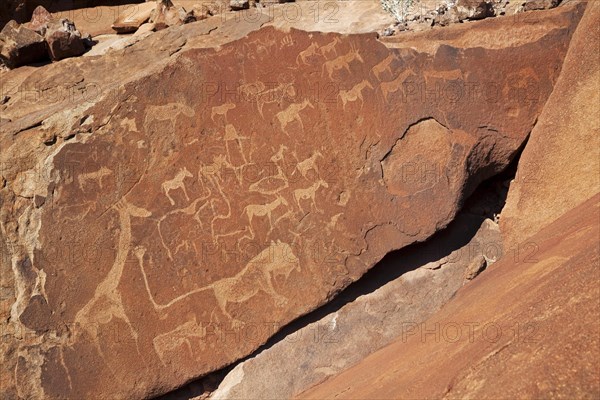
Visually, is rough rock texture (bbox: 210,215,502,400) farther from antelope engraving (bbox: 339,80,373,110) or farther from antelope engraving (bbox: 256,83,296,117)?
antelope engraving (bbox: 256,83,296,117)

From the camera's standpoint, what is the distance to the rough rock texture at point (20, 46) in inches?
192

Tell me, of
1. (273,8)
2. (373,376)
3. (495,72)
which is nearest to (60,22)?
(273,8)

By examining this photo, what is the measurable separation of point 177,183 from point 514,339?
6.17 ft

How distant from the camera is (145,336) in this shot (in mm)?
3508

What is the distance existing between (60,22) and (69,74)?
2.23 feet

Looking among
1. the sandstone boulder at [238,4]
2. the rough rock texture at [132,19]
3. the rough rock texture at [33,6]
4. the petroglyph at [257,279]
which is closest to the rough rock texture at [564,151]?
the petroglyph at [257,279]

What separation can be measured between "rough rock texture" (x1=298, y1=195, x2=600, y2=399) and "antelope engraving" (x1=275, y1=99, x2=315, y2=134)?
49.9 inches

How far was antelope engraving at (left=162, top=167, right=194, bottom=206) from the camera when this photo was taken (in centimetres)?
358

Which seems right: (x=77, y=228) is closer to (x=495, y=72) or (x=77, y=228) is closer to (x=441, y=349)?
(x=441, y=349)

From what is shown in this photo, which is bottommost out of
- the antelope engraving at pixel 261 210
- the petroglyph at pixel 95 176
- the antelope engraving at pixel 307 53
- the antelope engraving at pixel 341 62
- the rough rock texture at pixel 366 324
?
the rough rock texture at pixel 366 324

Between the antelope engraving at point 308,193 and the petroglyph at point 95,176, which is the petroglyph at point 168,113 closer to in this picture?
the petroglyph at point 95,176

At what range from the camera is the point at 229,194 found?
11.9 ft

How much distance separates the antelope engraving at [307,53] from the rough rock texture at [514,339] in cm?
151

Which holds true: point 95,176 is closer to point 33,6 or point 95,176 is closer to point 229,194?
point 229,194
